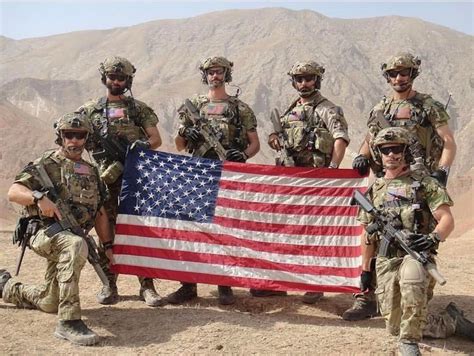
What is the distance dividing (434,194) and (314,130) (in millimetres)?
2096

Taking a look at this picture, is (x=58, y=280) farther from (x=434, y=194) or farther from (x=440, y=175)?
(x=440, y=175)

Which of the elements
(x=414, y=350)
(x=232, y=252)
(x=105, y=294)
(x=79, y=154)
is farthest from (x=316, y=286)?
(x=79, y=154)

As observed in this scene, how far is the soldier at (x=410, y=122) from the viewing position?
6.88 metres

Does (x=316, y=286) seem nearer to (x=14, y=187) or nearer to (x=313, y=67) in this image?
(x=313, y=67)

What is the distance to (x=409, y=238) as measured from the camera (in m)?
5.66

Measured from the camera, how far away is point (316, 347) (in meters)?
5.86

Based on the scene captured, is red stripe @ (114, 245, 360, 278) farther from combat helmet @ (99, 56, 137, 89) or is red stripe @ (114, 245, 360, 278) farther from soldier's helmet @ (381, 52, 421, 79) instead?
soldier's helmet @ (381, 52, 421, 79)

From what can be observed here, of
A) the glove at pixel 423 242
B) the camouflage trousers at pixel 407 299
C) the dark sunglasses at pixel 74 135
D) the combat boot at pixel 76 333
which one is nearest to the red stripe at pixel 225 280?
the camouflage trousers at pixel 407 299

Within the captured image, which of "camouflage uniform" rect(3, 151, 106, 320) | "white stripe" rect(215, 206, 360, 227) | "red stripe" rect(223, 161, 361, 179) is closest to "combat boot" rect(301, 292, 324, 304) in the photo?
"white stripe" rect(215, 206, 360, 227)

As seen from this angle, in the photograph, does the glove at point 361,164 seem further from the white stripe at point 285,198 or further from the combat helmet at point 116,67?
the combat helmet at point 116,67

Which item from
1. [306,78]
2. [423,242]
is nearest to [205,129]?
[306,78]

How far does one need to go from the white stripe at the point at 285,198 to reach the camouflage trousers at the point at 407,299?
1.43 meters

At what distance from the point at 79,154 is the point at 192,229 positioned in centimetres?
179

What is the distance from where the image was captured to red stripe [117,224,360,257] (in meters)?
7.22
